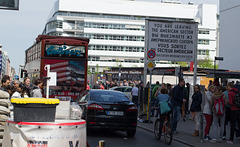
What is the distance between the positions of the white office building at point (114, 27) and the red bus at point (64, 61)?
78020 millimetres

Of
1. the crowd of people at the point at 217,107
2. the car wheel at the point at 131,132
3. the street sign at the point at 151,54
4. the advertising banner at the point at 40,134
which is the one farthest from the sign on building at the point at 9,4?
the street sign at the point at 151,54

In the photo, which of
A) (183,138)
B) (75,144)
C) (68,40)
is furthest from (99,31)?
(75,144)

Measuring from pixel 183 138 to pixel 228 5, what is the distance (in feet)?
141

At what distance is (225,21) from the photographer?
53688mm

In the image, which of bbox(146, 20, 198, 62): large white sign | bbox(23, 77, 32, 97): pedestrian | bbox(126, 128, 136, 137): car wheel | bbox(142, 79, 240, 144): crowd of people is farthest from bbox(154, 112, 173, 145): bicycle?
bbox(146, 20, 198, 62): large white sign

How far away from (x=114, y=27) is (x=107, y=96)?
91.6 metres

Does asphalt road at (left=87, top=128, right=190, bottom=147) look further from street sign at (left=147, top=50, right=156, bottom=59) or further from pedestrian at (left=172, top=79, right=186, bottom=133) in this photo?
street sign at (left=147, top=50, right=156, bottom=59)

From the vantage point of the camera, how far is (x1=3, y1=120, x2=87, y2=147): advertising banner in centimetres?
582

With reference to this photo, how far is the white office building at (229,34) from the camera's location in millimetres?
50737

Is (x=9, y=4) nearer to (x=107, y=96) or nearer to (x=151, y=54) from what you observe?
(x=107, y=96)

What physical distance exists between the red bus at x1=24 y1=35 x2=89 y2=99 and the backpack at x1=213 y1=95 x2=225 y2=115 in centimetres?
886

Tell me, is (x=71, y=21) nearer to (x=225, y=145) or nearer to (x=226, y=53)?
(x=226, y=53)

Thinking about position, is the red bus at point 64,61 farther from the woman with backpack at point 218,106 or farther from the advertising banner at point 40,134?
the advertising banner at point 40,134

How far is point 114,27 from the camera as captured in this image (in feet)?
343
